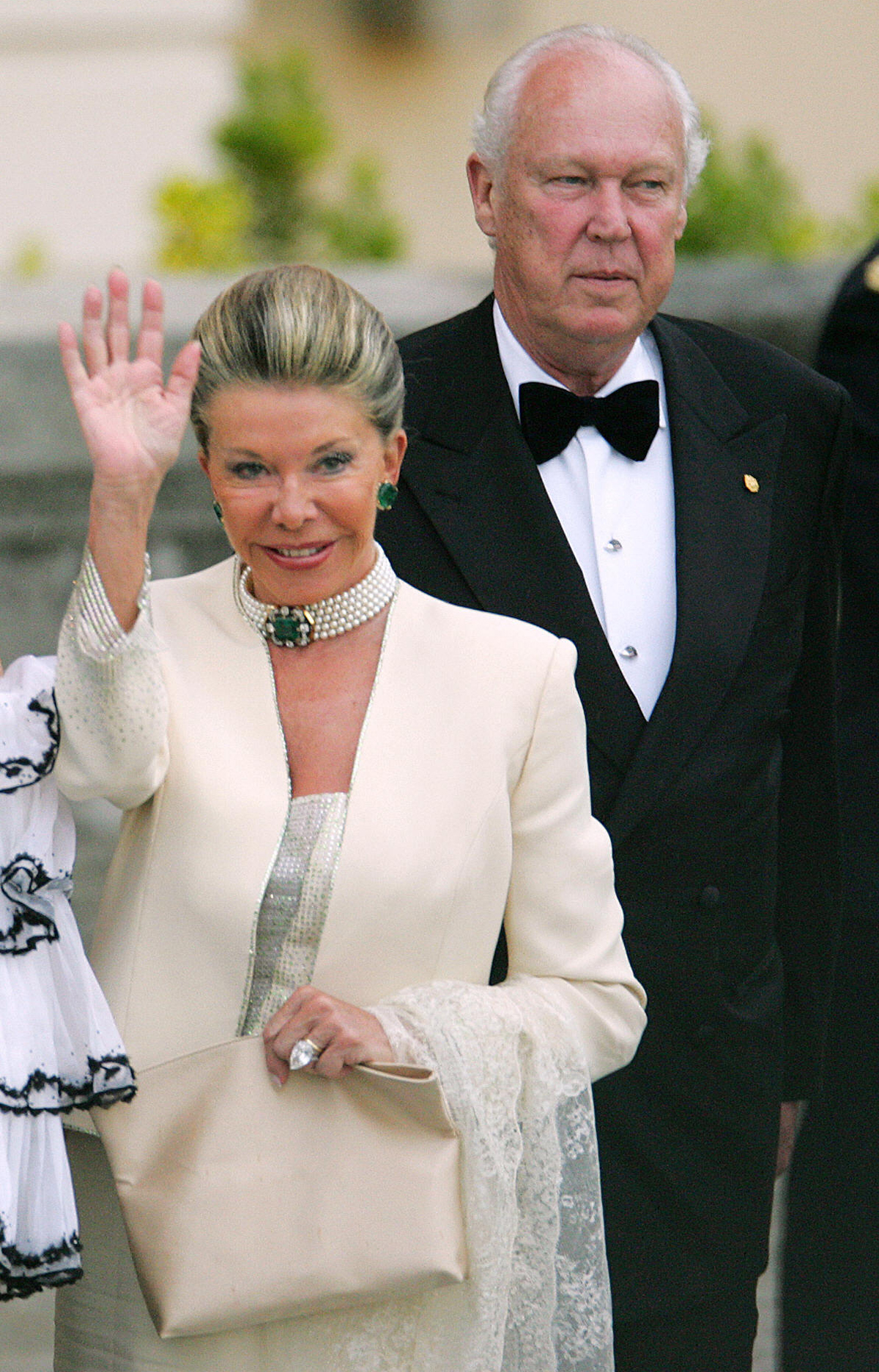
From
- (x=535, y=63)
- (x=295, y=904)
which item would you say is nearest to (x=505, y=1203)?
(x=295, y=904)

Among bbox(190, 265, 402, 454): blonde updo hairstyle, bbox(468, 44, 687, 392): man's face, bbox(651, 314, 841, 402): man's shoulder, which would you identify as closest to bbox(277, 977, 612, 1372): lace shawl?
bbox(190, 265, 402, 454): blonde updo hairstyle

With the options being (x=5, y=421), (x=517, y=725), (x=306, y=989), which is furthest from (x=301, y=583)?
(x=5, y=421)

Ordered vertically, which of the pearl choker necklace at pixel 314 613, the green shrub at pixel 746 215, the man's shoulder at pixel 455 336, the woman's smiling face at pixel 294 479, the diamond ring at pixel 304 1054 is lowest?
the diamond ring at pixel 304 1054

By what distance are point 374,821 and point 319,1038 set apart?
24 cm

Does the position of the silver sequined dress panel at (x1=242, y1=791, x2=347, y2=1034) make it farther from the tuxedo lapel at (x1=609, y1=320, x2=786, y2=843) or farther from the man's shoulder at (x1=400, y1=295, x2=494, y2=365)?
the man's shoulder at (x1=400, y1=295, x2=494, y2=365)

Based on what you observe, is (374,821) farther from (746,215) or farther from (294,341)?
(746,215)

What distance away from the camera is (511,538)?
2775mm

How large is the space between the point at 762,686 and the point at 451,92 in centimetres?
1072

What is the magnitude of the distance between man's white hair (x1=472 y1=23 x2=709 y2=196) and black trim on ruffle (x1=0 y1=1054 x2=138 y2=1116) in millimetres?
1377

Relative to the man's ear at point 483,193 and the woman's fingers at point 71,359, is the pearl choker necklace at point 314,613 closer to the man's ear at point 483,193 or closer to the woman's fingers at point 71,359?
the woman's fingers at point 71,359

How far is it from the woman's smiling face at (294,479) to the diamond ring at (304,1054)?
1.61 ft

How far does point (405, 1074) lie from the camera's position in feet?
7.11

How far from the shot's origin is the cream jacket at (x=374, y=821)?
2230 mm

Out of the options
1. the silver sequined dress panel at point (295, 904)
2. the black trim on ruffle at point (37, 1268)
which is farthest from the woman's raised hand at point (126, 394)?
the black trim on ruffle at point (37, 1268)
